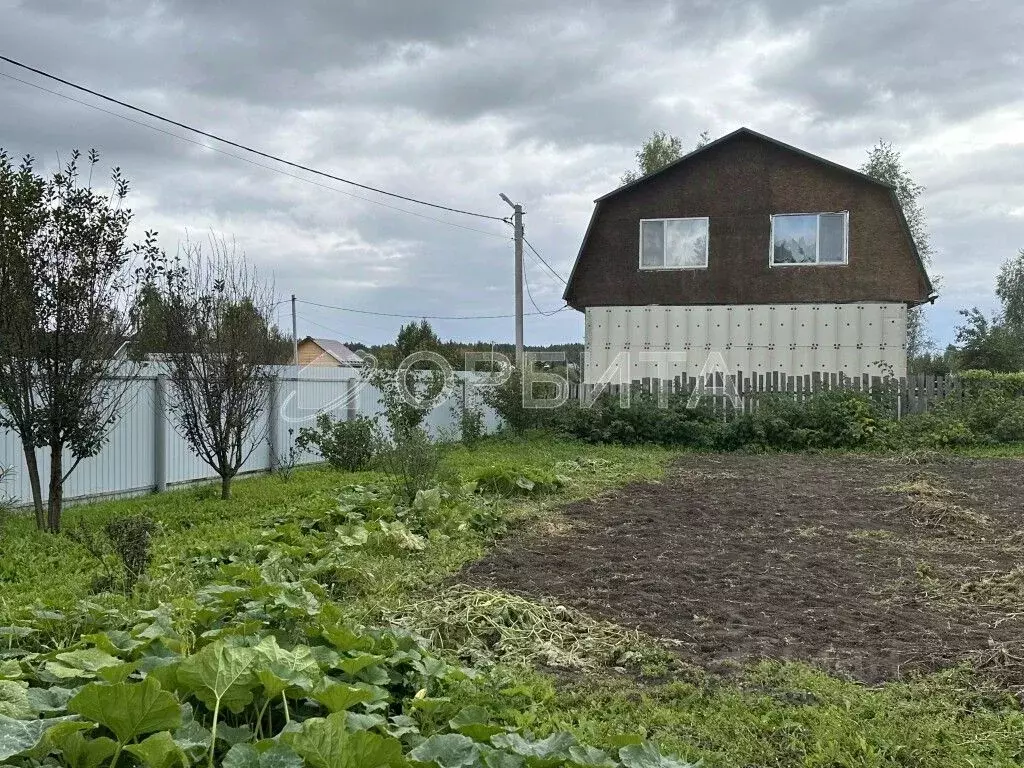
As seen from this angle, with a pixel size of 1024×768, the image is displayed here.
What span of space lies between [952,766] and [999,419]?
14530 mm

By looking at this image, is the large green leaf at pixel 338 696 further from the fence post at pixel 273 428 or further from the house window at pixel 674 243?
the house window at pixel 674 243

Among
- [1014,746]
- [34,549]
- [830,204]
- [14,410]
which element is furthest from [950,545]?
[830,204]

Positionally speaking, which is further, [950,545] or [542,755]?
[950,545]

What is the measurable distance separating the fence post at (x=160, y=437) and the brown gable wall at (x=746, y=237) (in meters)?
11.0

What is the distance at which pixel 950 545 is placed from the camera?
7211mm

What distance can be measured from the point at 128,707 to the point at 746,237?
59.5 ft

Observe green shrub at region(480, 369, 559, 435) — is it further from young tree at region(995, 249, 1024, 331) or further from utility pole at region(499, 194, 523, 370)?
young tree at region(995, 249, 1024, 331)

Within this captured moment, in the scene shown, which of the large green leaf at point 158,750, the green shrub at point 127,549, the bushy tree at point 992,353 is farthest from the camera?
the bushy tree at point 992,353

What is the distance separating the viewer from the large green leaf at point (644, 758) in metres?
2.66

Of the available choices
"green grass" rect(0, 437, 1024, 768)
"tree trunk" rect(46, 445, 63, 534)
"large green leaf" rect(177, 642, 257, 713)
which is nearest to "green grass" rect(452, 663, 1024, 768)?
"green grass" rect(0, 437, 1024, 768)

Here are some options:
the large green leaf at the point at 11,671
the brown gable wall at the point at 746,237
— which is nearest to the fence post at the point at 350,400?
the brown gable wall at the point at 746,237

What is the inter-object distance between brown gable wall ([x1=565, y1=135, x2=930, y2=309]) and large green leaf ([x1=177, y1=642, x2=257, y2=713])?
17.3 meters

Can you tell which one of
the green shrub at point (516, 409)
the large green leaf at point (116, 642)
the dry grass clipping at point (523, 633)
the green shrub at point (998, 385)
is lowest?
the dry grass clipping at point (523, 633)

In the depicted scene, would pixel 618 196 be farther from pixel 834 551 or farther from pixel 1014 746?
pixel 1014 746
